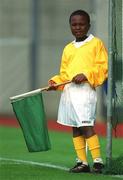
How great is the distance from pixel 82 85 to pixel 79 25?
2.03 ft

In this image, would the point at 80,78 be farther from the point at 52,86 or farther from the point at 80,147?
the point at 80,147

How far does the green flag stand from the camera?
28.6 feet

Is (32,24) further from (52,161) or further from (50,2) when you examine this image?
(52,161)

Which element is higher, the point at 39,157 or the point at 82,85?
the point at 82,85

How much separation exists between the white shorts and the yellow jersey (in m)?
0.10

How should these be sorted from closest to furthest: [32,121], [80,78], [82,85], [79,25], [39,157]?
[80,78] → [82,85] → [79,25] → [32,121] → [39,157]

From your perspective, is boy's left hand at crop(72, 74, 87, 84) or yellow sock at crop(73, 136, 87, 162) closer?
boy's left hand at crop(72, 74, 87, 84)

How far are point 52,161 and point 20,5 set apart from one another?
8.94m

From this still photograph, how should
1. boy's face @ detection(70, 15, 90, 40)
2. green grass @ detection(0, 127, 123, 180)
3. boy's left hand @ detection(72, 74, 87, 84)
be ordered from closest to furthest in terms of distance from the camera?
1. green grass @ detection(0, 127, 123, 180)
2. boy's left hand @ detection(72, 74, 87, 84)
3. boy's face @ detection(70, 15, 90, 40)

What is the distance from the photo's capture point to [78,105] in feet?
27.9

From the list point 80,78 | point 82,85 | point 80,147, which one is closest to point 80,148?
point 80,147

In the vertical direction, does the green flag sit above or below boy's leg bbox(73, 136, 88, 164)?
above

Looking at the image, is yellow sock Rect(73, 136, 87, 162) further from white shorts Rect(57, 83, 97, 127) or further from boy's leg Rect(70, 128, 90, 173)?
white shorts Rect(57, 83, 97, 127)

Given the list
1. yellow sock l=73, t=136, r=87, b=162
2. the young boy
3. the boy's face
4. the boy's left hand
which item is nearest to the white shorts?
the young boy
